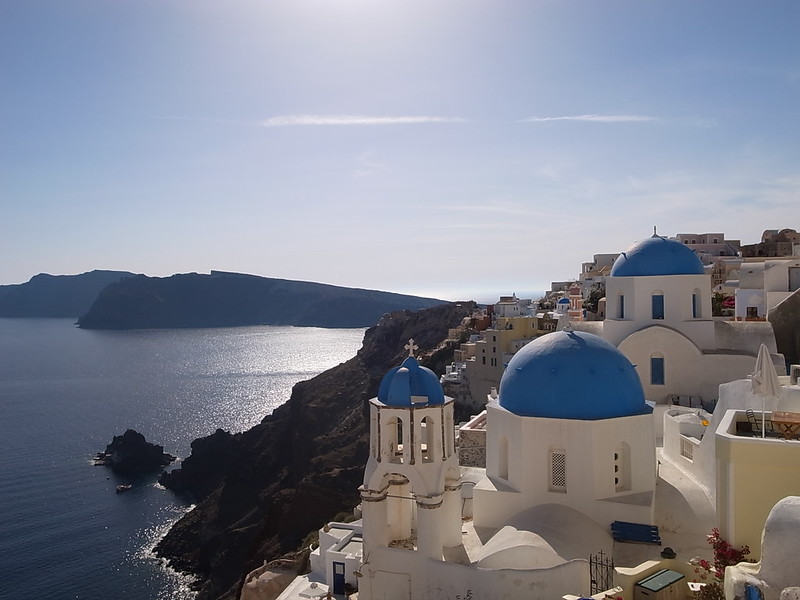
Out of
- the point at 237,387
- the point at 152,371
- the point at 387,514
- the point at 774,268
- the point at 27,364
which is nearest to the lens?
the point at 387,514

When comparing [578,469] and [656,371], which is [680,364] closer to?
[656,371]

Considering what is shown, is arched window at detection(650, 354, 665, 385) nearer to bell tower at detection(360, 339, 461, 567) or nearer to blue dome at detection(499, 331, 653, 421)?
blue dome at detection(499, 331, 653, 421)

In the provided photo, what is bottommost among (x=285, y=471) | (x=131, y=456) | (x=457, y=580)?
(x=285, y=471)

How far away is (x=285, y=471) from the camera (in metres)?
50.5

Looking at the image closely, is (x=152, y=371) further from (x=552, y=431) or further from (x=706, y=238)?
(x=552, y=431)

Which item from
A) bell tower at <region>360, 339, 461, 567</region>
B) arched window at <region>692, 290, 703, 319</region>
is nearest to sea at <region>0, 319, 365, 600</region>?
bell tower at <region>360, 339, 461, 567</region>

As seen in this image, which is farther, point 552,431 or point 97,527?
point 97,527

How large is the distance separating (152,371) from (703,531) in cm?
10585

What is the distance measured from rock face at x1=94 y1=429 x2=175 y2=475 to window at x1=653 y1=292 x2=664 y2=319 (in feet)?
156

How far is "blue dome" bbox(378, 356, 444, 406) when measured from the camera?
430 inches

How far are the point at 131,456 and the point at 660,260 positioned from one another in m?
48.7

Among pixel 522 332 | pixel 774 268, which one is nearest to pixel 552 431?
pixel 774 268

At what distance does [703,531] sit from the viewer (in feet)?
38.9

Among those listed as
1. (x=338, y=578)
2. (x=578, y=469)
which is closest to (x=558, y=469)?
(x=578, y=469)
